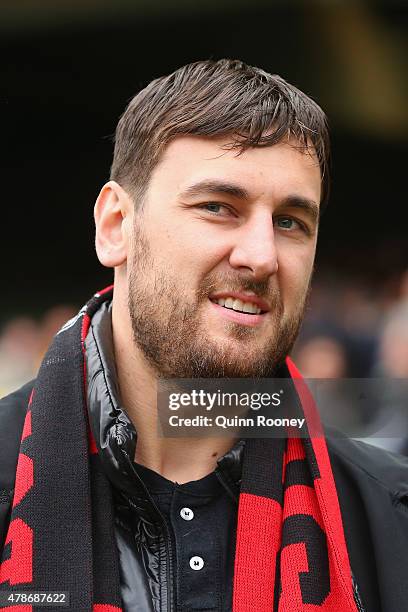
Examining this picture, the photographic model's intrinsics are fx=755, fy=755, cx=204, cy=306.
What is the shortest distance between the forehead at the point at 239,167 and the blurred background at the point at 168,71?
2141 mm

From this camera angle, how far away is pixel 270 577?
4.76 ft

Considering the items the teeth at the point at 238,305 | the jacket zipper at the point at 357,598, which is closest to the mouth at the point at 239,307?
Result: the teeth at the point at 238,305

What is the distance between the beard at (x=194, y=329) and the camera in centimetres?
154

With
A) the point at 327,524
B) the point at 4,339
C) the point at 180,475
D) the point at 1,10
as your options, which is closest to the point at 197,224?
the point at 180,475

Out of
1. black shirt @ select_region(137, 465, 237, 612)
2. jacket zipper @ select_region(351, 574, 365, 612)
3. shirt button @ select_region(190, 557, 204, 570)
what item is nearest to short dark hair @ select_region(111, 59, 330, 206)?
black shirt @ select_region(137, 465, 237, 612)

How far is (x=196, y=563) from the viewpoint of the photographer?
1428mm

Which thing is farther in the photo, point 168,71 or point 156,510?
point 168,71

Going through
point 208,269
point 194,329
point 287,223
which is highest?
point 287,223

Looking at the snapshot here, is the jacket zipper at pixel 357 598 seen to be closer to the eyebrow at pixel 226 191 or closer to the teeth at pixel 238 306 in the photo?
the teeth at pixel 238 306

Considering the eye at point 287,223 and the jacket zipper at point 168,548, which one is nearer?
the jacket zipper at point 168,548

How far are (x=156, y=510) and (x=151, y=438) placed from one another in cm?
21

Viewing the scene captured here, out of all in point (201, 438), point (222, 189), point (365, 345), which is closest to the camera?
point (222, 189)
